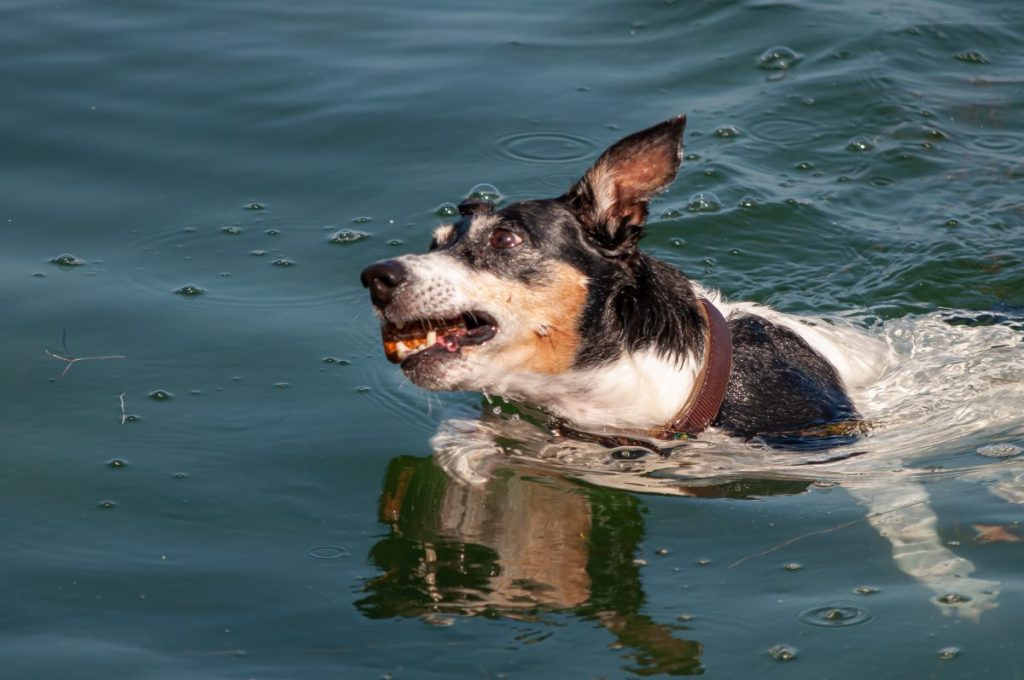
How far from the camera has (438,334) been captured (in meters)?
6.36

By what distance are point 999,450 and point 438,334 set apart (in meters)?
2.74

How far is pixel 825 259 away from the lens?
9.39m

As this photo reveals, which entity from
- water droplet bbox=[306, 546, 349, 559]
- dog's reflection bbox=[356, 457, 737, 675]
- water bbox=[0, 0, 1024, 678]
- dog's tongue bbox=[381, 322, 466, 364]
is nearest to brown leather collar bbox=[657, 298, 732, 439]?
water bbox=[0, 0, 1024, 678]

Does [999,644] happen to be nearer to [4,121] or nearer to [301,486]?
[301,486]

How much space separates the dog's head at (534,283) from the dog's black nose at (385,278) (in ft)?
0.11

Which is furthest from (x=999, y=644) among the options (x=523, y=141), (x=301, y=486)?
(x=523, y=141)

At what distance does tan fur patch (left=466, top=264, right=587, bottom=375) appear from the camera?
637 centimetres

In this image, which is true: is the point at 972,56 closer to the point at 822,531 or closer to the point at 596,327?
the point at 596,327

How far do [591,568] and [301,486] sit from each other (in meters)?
1.49

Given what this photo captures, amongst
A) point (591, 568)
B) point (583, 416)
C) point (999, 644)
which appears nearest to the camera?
point (999, 644)

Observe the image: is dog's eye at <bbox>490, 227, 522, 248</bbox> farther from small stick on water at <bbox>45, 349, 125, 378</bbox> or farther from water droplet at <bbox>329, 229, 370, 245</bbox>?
water droplet at <bbox>329, 229, 370, 245</bbox>

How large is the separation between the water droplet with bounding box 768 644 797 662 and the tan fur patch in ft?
6.15

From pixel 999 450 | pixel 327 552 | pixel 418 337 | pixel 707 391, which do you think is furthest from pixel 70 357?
pixel 999 450

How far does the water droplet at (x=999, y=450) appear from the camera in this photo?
678 centimetres
